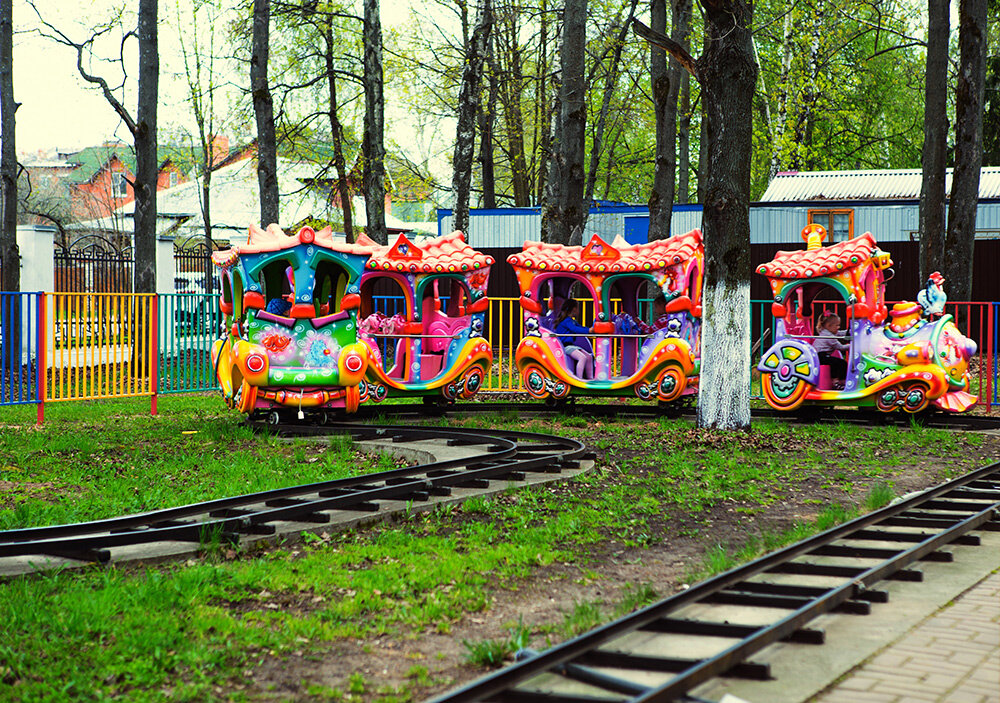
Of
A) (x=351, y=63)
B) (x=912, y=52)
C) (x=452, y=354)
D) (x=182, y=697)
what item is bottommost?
(x=182, y=697)

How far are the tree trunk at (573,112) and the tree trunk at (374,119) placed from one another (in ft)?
16.0

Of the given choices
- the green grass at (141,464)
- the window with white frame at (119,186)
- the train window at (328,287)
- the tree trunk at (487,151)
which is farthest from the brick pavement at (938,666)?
the window with white frame at (119,186)

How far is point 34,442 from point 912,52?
4105 centimetres

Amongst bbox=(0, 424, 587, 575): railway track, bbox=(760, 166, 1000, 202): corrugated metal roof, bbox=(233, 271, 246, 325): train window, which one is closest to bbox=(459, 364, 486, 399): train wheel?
bbox=(233, 271, 246, 325): train window

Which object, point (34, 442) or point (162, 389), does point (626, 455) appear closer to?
point (34, 442)

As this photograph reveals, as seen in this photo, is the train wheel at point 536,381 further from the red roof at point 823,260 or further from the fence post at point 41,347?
the fence post at point 41,347

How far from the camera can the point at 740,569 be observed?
19.7 feet

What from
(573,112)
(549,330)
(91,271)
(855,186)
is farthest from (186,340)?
(855,186)

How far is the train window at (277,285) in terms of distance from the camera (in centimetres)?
1402

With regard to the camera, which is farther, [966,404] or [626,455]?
[966,404]

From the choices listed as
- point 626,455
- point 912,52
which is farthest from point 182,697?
point 912,52

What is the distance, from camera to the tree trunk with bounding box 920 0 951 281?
19788mm

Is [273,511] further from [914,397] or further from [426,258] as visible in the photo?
[914,397]

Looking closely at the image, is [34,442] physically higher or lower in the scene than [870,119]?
lower
